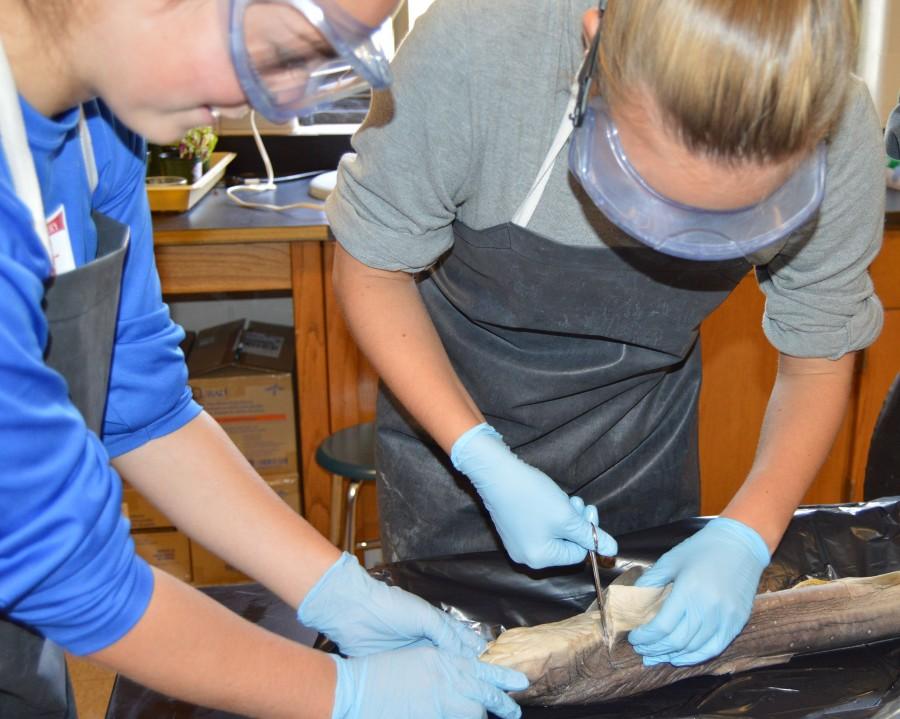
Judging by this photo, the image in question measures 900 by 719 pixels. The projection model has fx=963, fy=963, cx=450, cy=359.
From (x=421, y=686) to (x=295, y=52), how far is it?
0.69 metres

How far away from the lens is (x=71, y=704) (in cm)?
112

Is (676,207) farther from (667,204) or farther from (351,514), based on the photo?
(351,514)

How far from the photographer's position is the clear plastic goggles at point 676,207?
1018 millimetres

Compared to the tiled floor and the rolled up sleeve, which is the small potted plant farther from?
the rolled up sleeve

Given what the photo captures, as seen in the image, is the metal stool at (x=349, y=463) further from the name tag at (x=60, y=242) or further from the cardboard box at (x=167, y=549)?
the name tag at (x=60, y=242)

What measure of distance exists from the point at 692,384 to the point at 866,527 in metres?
0.34

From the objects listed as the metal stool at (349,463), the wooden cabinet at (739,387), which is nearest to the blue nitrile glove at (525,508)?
the metal stool at (349,463)

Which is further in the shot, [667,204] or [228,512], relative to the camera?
[228,512]

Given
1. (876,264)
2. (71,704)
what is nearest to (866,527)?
(71,704)

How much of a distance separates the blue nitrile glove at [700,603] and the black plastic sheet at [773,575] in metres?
0.05

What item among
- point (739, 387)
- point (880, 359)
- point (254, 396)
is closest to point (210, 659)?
point (254, 396)

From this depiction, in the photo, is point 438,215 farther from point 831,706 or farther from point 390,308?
point 831,706

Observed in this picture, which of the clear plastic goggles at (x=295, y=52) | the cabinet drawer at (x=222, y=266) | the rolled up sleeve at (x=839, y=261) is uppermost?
the clear plastic goggles at (x=295, y=52)

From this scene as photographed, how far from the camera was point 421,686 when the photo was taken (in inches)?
42.8
